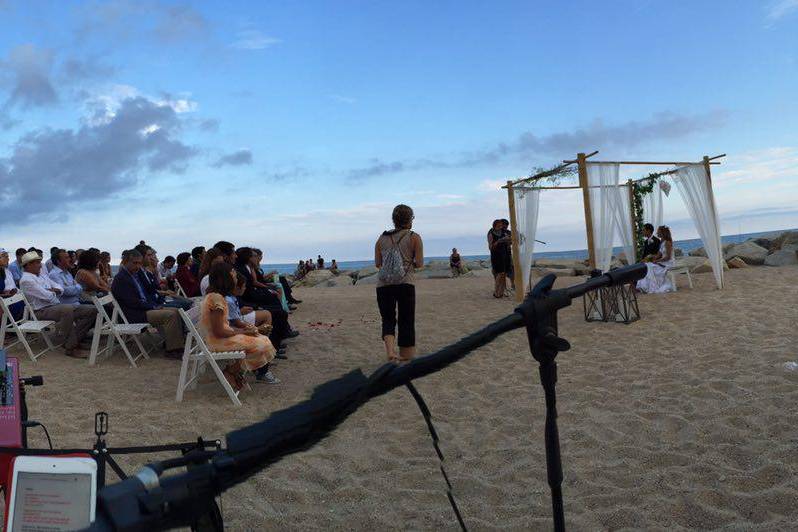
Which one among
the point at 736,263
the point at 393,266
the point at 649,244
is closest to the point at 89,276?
the point at 393,266

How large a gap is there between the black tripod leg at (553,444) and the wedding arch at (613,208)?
30.6ft

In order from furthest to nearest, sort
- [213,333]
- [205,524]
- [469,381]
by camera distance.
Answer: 1. [469,381]
2. [213,333]
3. [205,524]

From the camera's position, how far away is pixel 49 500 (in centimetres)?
175

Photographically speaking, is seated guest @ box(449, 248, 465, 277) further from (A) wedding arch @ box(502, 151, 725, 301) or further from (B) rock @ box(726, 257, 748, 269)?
(A) wedding arch @ box(502, 151, 725, 301)

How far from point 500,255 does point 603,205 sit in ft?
8.42

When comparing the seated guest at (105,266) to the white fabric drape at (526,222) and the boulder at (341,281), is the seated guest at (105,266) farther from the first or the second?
the boulder at (341,281)

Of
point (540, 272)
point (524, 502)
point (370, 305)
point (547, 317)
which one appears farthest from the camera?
point (540, 272)

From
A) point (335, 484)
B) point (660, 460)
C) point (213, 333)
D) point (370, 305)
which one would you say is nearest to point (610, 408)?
point (660, 460)

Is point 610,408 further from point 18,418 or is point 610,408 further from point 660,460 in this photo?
point 18,418

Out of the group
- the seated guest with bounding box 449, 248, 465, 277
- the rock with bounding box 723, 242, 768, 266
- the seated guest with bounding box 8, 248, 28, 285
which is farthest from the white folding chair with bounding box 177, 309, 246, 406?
the seated guest with bounding box 449, 248, 465, 277

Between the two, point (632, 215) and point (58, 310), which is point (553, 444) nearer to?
point (58, 310)

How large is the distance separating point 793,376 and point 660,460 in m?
2.22

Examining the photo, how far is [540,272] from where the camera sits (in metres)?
18.8

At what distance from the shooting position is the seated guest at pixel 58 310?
23.9ft
